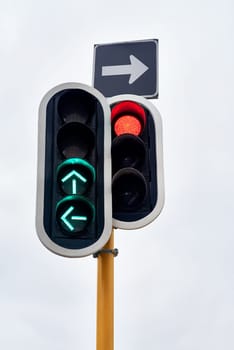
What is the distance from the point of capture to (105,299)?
2.28m

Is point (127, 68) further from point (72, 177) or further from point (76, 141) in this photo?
point (72, 177)

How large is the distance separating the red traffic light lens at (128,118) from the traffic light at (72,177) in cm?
14

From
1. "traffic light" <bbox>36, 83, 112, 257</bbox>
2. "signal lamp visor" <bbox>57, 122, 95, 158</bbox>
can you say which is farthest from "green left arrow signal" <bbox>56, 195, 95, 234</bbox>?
"signal lamp visor" <bbox>57, 122, 95, 158</bbox>

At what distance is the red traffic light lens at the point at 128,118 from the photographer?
2.46m

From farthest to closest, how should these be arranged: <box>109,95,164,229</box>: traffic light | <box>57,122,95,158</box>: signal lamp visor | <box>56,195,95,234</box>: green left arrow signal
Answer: <box>109,95,164,229</box>: traffic light, <box>57,122,95,158</box>: signal lamp visor, <box>56,195,95,234</box>: green left arrow signal

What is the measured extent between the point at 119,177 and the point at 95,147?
0.19m

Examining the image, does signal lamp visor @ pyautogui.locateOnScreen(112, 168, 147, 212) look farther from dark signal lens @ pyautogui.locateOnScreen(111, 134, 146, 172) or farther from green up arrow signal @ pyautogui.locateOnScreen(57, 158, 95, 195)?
green up arrow signal @ pyautogui.locateOnScreen(57, 158, 95, 195)

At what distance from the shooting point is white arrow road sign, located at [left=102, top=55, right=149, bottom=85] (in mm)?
3010

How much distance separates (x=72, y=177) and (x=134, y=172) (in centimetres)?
A: 33

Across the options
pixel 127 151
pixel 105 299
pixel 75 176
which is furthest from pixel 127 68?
pixel 105 299

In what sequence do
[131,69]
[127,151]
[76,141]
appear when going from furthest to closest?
[131,69] → [127,151] → [76,141]

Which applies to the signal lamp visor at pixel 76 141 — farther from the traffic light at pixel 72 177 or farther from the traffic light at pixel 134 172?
the traffic light at pixel 134 172

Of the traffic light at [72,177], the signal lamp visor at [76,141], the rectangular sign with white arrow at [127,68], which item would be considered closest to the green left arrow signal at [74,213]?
the traffic light at [72,177]

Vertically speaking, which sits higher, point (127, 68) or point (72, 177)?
point (127, 68)
